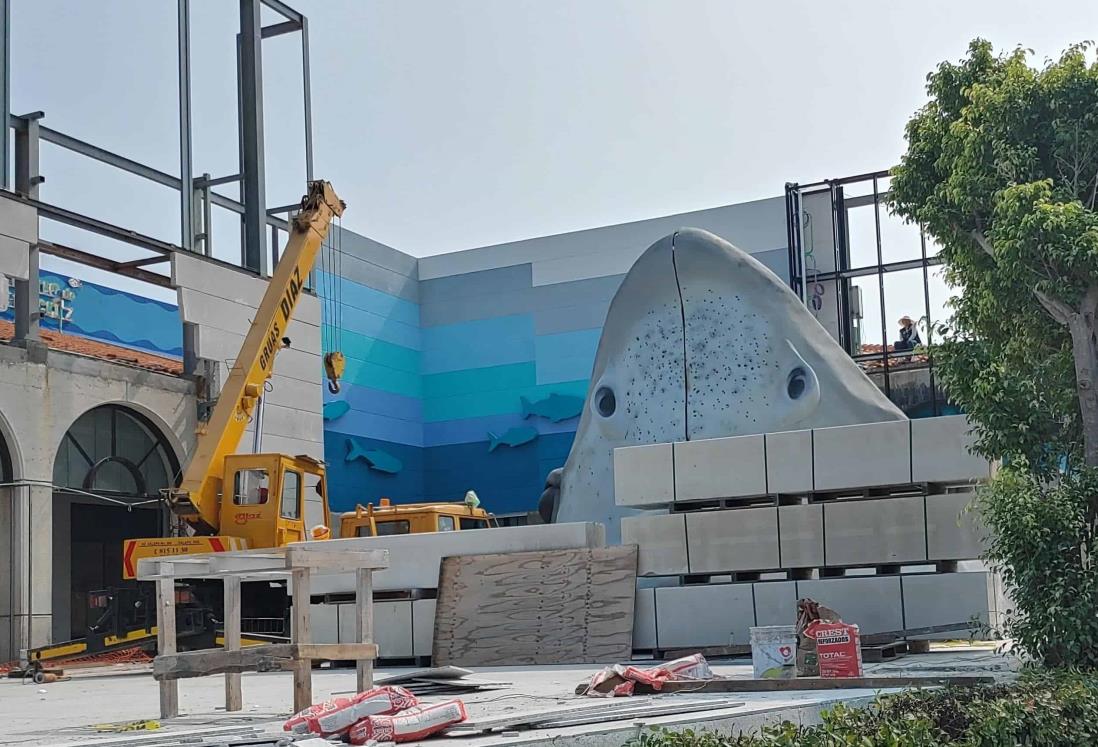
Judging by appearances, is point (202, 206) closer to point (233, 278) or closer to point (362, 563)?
point (233, 278)

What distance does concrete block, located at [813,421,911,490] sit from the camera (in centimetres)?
1141

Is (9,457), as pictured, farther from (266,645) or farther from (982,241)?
(982,241)

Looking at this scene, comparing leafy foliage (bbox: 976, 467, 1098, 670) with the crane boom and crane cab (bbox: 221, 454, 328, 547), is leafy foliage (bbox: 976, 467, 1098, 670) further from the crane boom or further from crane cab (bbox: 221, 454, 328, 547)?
the crane boom

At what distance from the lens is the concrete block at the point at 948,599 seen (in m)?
11.1

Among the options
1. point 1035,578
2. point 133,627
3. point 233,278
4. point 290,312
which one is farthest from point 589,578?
point 233,278

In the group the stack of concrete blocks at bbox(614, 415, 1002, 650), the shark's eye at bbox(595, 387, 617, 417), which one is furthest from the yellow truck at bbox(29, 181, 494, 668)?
the stack of concrete blocks at bbox(614, 415, 1002, 650)

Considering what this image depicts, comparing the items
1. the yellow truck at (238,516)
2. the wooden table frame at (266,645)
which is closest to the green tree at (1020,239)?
the wooden table frame at (266,645)

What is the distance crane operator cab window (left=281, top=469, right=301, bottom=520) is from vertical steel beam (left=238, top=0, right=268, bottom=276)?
853 centimetres

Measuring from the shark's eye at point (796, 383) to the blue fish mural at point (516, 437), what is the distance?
26227 millimetres

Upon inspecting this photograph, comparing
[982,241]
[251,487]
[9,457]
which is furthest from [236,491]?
[982,241]

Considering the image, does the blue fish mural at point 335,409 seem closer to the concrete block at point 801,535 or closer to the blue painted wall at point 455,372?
the blue painted wall at point 455,372

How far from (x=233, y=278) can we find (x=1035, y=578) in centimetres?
1901

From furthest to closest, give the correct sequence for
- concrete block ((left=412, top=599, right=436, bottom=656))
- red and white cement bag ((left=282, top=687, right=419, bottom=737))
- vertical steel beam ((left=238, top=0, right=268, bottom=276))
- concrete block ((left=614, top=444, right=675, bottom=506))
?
1. vertical steel beam ((left=238, top=0, right=268, bottom=276))
2. concrete block ((left=412, top=599, right=436, bottom=656))
3. concrete block ((left=614, top=444, right=675, bottom=506))
4. red and white cement bag ((left=282, top=687, right=419, bottom=737))

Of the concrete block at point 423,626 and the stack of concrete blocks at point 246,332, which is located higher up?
the stack of concrete blocks at point 246,332
